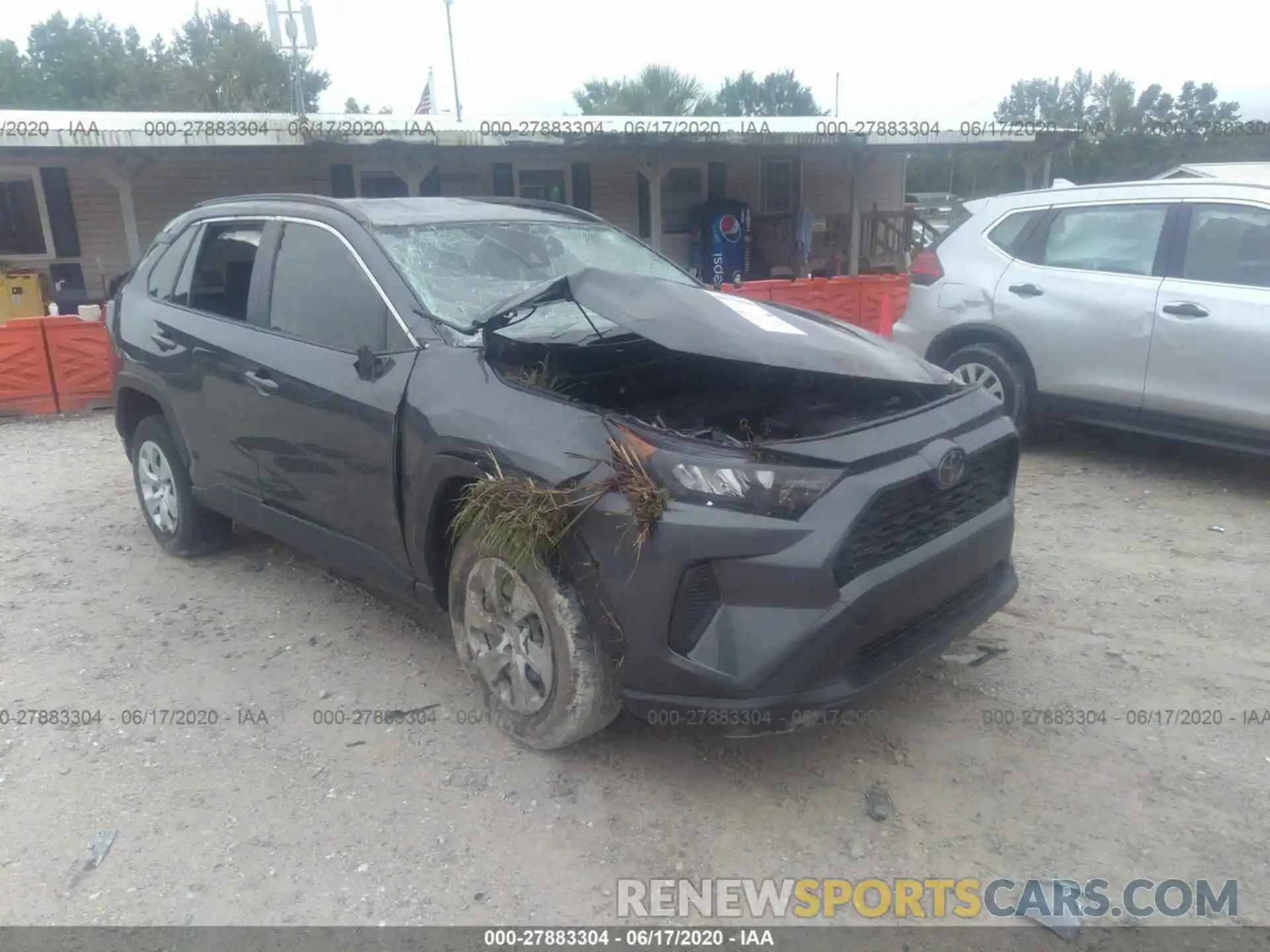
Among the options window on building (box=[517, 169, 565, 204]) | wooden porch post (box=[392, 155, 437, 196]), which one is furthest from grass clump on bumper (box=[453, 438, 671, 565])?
window on building (box=[517, 169, 565, 204])

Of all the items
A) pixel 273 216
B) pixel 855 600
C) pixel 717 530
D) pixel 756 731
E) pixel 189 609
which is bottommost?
pixel 189 609

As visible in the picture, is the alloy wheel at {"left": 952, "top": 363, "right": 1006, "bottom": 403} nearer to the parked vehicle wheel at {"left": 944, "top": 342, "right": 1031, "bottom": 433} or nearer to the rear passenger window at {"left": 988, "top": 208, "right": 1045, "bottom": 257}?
the parked vehicle wheel at {"left": 944, "top": 342, "right": 1031, "bottom": 433}

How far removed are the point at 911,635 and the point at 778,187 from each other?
17072 millimetres

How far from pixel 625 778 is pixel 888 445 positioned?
1.34 metres

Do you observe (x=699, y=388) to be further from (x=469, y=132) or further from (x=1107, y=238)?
(x=469, y=132)

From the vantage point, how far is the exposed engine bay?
3209 mm

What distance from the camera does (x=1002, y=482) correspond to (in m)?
3.46

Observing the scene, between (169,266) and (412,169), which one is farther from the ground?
(412,169)

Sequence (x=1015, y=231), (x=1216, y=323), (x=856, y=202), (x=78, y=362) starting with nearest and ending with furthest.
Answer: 1. (x=1216, y=323)
2. (x=1015, y=231)
3. (x=78, y=362)
4. (x=856, y=202)

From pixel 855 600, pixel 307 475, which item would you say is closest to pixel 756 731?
pixel 855 600

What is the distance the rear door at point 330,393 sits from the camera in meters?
3.51

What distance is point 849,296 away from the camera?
11133 mm

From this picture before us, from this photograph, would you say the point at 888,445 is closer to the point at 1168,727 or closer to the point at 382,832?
the point at 1168,727

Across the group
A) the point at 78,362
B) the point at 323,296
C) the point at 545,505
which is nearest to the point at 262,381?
the point at 323,296
